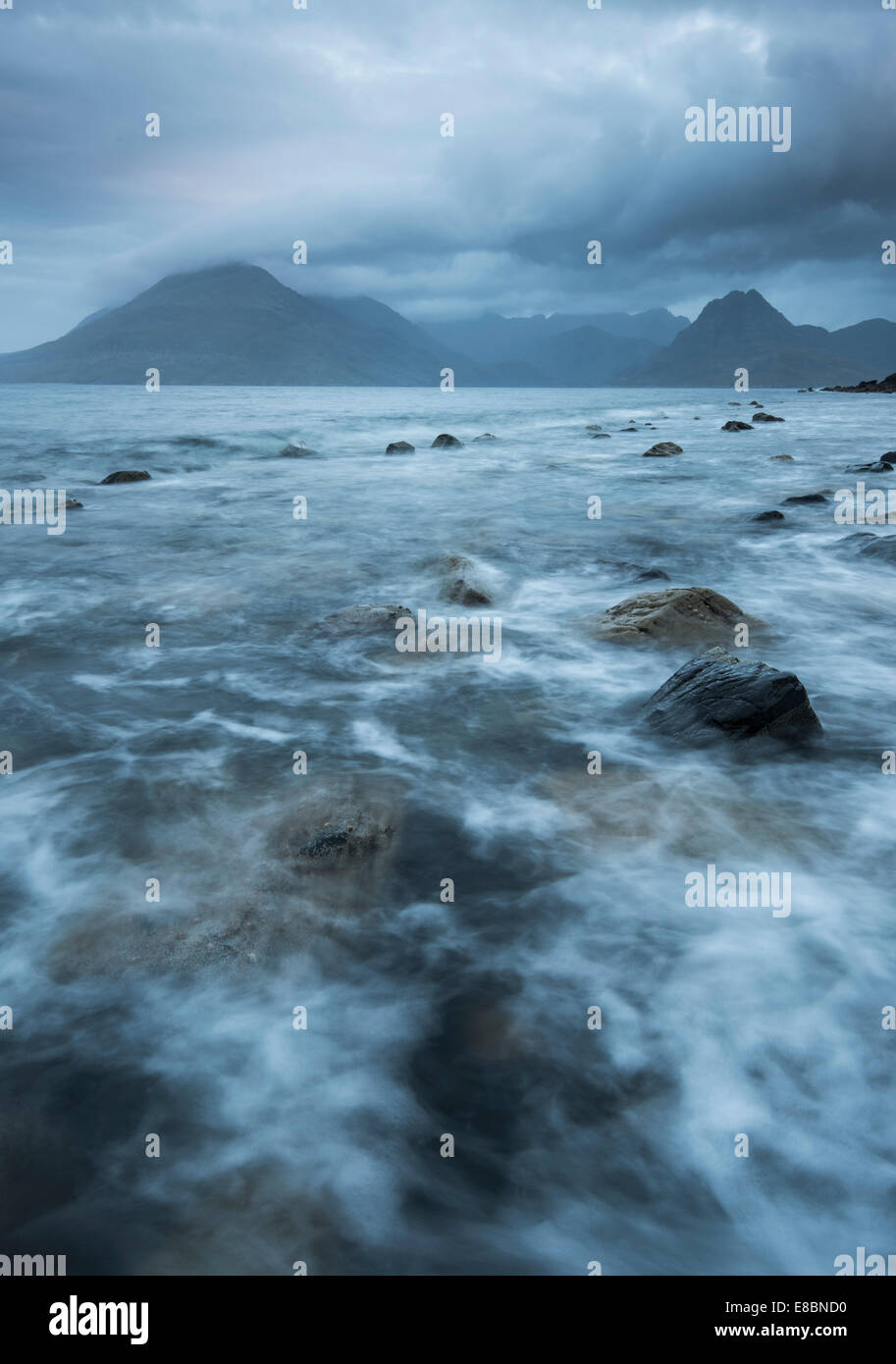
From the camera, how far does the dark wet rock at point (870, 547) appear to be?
12.2 metres

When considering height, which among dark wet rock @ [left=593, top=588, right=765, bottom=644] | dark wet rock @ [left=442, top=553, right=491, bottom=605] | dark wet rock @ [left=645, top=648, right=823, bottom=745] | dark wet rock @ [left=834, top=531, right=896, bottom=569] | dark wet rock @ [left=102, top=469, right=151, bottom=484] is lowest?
dark wet rock @ [left=645, top=648, right=823, bottom=745]

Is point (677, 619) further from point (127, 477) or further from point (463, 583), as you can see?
point (127, 477)

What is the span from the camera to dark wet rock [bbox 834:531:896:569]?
1220 cm

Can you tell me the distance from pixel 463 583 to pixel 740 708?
5006 mm

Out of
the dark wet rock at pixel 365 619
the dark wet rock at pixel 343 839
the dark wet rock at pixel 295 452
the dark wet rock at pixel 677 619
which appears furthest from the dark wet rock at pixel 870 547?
the dark wet rock at pixel 295 452

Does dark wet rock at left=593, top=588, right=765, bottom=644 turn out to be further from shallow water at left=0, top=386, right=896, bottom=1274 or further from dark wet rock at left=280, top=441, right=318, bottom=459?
dark wet rock at left=280, top=441, right=318, bottom=459

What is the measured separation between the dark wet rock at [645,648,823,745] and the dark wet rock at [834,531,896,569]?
7377mm

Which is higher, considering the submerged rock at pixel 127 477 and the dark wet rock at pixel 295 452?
the dark wet rock at pixel 295 452

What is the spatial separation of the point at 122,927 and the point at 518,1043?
2190mm

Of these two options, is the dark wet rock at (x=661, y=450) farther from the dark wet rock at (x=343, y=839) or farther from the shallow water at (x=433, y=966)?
the dark wet rock at (x=343, y=839)

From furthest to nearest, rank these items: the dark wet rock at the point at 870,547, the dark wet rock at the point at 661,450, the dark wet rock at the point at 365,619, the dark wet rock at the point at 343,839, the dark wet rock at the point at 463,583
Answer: the dark wet rock at the point at 661,450
the dark wet rock at the point at 870,547
the dark wet rock at the point at 463,583
the dark wet rock at the point at 365,619
the dark wet rock at the point at 343,839

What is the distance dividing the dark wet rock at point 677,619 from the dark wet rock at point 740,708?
2.01 m

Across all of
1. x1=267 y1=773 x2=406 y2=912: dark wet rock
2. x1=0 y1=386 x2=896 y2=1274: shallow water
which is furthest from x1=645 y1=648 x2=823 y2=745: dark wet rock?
x1=267 y1=773 x2=406 y2=912: dark wet rock
